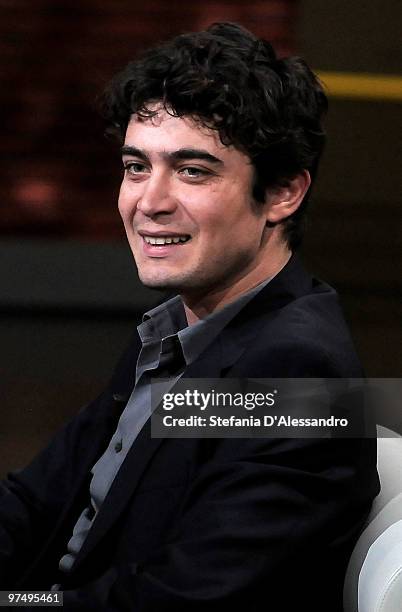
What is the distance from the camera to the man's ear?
185cm

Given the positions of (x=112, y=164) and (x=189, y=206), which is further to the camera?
(x=112, y=164)

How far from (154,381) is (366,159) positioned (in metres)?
4.27

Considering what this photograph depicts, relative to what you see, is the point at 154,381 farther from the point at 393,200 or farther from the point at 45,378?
the point at 393,200

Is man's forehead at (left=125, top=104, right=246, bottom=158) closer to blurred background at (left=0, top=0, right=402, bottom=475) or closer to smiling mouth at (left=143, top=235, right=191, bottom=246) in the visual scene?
smiling mouth at (left=143, top=235, right=191, bottom=246)

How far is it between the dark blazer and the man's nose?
0.18 metres

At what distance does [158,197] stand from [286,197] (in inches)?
8.3

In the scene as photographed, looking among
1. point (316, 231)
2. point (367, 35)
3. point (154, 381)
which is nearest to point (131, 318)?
point (316, 231)

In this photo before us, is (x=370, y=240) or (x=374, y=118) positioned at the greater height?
(x=374, y=118)

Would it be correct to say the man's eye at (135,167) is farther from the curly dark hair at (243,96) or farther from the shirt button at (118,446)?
the shirt button at (118,446)

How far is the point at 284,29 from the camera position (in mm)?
5801

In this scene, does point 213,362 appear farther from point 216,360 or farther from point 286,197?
point 286,197

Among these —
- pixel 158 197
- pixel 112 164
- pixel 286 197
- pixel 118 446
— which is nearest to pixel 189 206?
pixel 158 197

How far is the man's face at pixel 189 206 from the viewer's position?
175 cm

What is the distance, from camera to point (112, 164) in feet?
20.0
